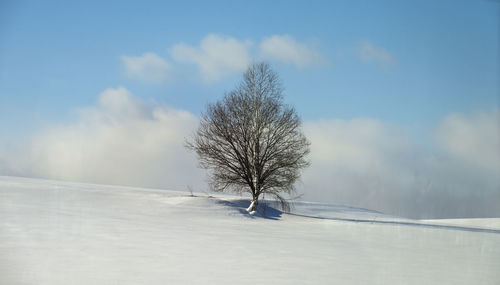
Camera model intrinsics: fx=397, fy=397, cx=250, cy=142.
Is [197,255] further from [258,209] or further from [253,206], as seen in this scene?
[258,209]

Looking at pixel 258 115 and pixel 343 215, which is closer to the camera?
pixel 258 115

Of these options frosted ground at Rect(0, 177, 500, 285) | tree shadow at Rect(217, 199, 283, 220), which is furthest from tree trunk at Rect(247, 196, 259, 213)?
frosted ground at Rect(0, 177, 500, 285)

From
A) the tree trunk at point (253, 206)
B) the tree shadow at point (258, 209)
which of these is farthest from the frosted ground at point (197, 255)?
the tree trunk at point (253, 206)

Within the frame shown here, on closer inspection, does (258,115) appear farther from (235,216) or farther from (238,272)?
(238,272)

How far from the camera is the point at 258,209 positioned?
78.2 feet

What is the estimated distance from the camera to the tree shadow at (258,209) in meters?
21.8

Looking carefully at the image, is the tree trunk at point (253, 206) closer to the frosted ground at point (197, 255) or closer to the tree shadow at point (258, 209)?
the tree shadow at point (258, 209)

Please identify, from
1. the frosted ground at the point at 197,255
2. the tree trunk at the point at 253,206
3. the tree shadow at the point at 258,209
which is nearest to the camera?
the frosted ground at the point at 197,255

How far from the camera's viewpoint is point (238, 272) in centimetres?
730

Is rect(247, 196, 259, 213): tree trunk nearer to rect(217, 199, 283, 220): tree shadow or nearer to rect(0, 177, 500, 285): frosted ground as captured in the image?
rect(217, 199, 283, 220): tree shadow

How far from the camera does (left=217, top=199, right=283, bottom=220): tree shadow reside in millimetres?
21822

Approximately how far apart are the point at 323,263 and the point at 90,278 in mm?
4688

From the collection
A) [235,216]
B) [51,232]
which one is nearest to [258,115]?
[235,216]

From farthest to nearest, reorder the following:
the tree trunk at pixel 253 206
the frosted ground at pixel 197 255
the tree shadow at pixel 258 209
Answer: the tree trunk at pixel 253 206
the tree shadow at pixel 258 209
the frosted ground at pixel 197 255
